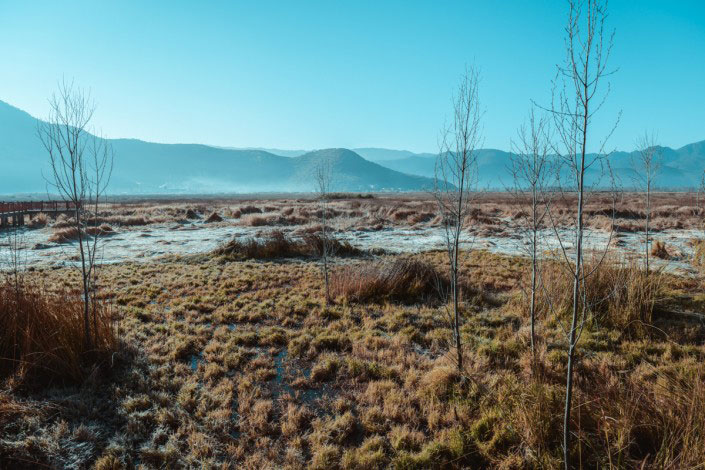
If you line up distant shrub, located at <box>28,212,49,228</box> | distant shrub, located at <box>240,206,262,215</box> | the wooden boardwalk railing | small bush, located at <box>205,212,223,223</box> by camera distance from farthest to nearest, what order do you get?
distant shrub, located at <box>240,206,262,215</box> < small bush, located at <box>205,212,223,223</box> < distant shrub, located at <box>28,212,49,228</box> < the wooden boardwalk railing

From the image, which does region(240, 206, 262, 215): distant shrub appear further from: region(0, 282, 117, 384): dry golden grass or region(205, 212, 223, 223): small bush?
region(0, 282, 117, 384): dry golden grass

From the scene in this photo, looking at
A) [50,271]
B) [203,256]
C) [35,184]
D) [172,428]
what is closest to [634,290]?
[172,428]

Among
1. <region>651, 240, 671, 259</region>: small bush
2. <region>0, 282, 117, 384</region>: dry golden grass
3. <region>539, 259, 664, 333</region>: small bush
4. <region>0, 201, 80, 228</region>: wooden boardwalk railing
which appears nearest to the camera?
<region>0, 282, 117, 384</region>: dry golden grass

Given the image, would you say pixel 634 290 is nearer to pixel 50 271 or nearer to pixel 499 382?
pixel 499 382

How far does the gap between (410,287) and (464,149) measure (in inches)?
174

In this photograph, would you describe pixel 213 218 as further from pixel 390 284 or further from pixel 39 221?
pixel 390 284

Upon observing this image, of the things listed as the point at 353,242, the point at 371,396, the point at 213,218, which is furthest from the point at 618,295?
the point at 213,218

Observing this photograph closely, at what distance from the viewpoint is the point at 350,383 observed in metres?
4.41

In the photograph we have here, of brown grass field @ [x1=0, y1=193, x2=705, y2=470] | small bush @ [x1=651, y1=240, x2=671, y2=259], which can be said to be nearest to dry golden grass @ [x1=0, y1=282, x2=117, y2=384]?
brown grass field @ [x1=0, y1=193, x2=705, y2=470]

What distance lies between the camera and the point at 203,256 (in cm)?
1323

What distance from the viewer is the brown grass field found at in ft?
9.93

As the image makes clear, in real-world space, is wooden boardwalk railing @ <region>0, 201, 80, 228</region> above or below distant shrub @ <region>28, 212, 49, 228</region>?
above

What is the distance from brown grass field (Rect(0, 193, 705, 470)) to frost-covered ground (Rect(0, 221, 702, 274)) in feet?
18.6

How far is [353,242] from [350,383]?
12861 millimetres
